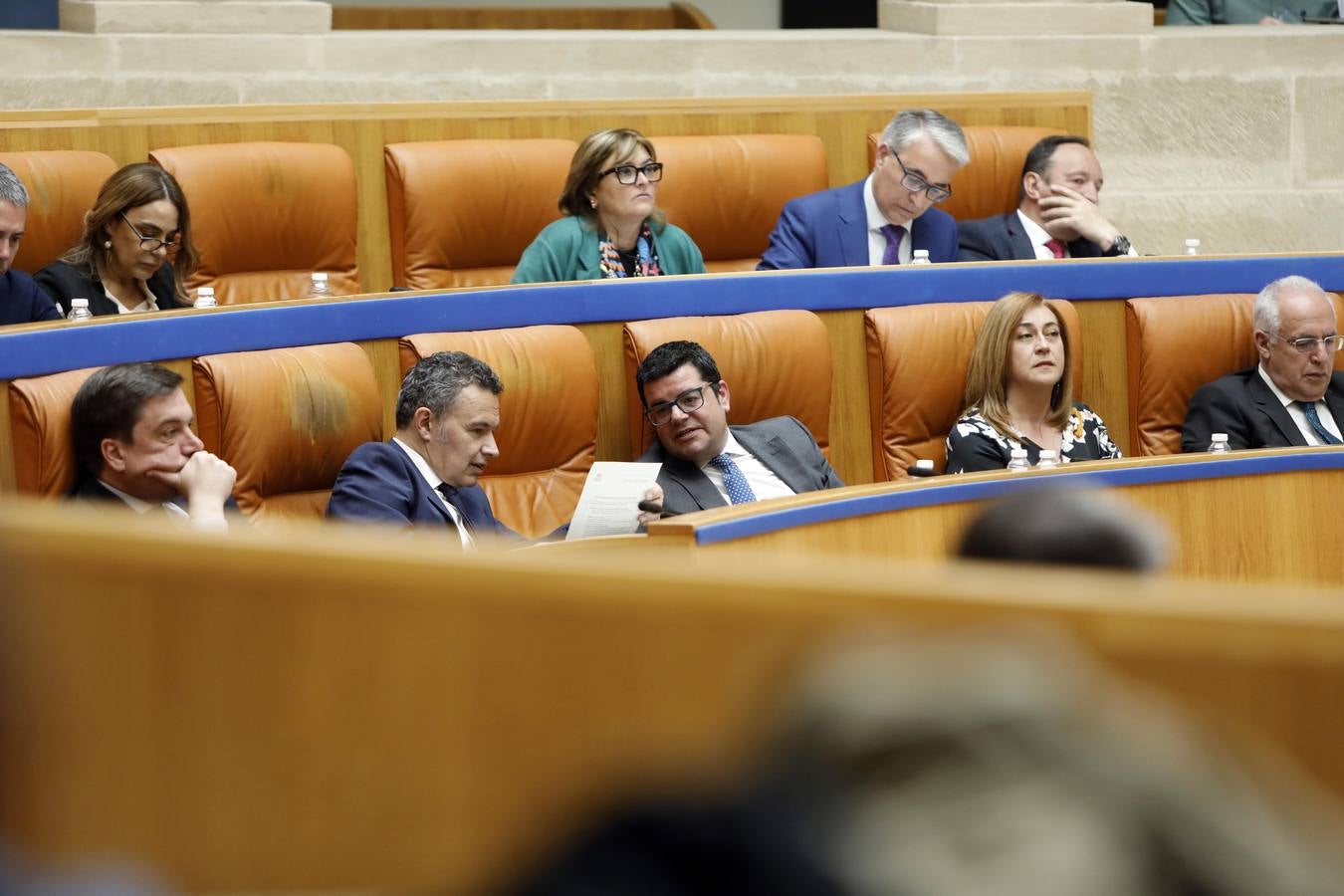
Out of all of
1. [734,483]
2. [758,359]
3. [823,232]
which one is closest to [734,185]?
[823,232]

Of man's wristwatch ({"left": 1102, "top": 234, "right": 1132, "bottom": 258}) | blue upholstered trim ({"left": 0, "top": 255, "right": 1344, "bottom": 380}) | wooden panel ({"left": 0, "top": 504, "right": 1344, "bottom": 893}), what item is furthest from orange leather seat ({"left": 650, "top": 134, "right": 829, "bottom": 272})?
wooden panel ({"left": 0, "top": 504, "right": 1344, "bottom": 893})

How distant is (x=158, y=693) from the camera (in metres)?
0.50

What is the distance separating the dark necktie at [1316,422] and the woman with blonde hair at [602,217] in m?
0.99

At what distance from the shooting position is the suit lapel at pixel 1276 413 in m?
2.57

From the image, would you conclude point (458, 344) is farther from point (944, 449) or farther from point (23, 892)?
point (23, 892)

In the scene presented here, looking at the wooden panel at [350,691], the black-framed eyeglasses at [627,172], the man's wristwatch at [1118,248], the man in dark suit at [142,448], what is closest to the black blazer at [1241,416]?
the man's wristwatch at [1118,248]

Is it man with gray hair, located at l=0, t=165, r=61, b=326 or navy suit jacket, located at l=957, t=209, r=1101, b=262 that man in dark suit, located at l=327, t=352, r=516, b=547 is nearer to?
man with gray hair, located at l=0, t=165, r=61, b=326

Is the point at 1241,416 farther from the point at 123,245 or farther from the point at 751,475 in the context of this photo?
the point at 123,245

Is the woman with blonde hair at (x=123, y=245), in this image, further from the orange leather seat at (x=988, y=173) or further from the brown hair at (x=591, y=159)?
the orange leather seat at (x=988, y=173)

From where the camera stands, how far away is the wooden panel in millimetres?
470

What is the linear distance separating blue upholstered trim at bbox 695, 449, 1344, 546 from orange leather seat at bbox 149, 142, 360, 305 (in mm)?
1093

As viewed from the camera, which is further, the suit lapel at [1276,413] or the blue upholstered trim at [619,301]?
the suit lapel at [1276,413]

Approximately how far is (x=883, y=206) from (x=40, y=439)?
4.70 ft

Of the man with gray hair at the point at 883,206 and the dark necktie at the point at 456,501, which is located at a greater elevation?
the man with gray hair at the point at 883,206
